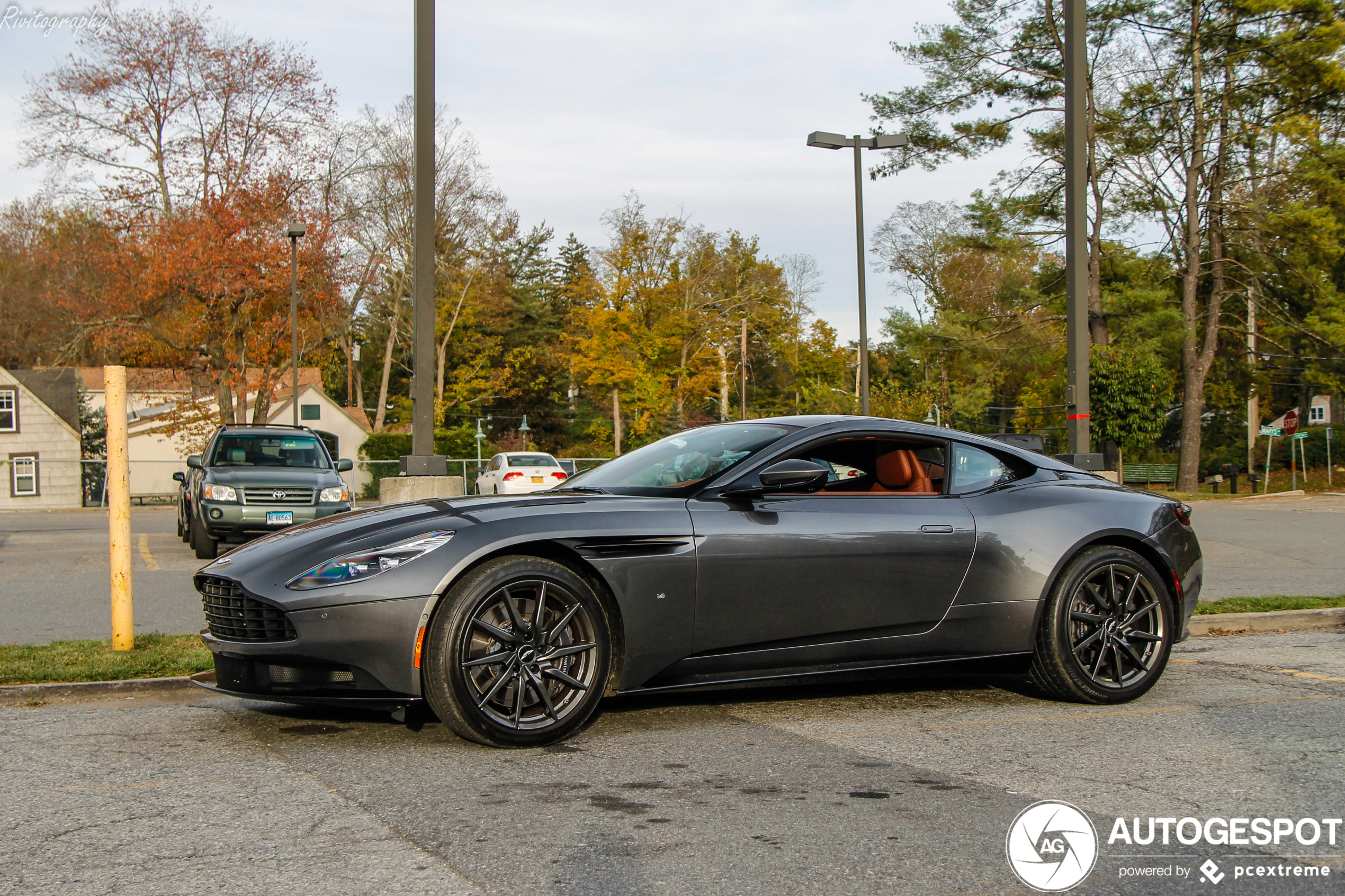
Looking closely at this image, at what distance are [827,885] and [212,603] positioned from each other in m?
3.03

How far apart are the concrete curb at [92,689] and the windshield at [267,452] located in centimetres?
1019

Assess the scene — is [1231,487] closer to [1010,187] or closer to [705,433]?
[1010,187]

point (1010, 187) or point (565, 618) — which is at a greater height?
point (1010, 187)

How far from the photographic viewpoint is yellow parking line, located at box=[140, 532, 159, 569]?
14.0 m

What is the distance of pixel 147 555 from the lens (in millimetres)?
15797

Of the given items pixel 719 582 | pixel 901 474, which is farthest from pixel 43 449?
pixel 719 582

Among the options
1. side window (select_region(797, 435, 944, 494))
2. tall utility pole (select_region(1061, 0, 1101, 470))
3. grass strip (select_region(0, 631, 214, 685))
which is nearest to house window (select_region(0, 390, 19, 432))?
grass strip (select_region(0, 631, 214, 685))

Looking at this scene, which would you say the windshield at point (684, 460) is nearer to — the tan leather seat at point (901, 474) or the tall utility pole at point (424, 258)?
the tan leather seat at point (901, 474)

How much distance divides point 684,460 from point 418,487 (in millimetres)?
9874

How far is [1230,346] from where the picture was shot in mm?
46406

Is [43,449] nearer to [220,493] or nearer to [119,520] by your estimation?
[220,493]

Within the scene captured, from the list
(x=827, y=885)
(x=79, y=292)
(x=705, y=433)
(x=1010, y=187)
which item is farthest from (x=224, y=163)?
(x=827, y=885)

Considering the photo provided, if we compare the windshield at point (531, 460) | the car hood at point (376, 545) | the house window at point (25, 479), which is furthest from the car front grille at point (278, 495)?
the house window at point (25, 479)

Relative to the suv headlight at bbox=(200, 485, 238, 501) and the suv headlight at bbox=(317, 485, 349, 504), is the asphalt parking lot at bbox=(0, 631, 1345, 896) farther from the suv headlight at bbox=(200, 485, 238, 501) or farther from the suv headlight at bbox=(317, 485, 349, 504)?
the suv headlight at bbox=(317, 485, 349, 504)
